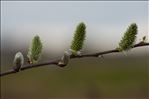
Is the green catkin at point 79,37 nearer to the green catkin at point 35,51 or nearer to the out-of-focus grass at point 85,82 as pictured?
the green catkin at point 35,51

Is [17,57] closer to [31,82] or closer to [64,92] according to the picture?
→ [64,92]

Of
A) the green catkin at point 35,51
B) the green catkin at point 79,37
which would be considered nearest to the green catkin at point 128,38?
the green catkin at point 79,37

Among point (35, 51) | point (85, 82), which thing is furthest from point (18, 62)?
point (85, 82)

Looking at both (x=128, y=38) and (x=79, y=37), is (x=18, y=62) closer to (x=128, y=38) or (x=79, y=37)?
(x=79, y=37)

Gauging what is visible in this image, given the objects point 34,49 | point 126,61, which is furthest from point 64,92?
point 34,49

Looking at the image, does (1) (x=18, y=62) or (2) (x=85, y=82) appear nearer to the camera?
(1) (x=18, y=62)
